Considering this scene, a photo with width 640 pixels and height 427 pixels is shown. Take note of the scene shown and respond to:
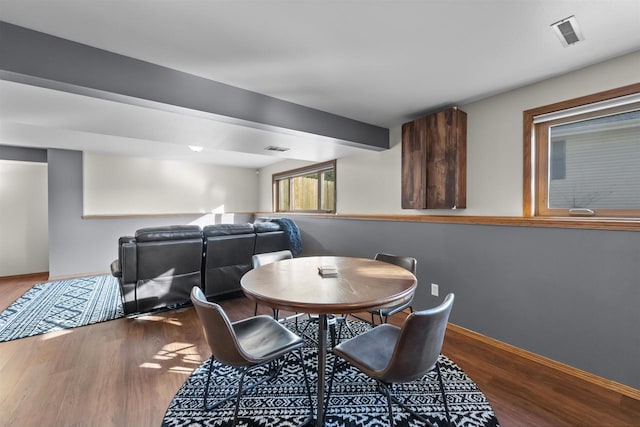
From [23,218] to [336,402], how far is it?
6055mm

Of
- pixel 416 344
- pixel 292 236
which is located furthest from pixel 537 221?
pixel 292 236

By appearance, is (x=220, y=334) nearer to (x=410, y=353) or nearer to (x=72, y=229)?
(x=410, y=353)

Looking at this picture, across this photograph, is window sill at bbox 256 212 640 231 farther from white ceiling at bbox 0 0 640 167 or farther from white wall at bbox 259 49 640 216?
white ceiling at bbox 0 0 640 167

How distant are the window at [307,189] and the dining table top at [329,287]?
2433 millimetres

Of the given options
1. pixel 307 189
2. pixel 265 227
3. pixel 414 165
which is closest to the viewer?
pixel 414 165

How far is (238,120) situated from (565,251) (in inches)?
109

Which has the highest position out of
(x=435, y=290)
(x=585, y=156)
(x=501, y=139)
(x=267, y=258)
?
(x=501, y=139)

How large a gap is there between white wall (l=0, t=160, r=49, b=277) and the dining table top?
209 inches

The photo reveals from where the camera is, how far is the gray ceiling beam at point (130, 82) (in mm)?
1495

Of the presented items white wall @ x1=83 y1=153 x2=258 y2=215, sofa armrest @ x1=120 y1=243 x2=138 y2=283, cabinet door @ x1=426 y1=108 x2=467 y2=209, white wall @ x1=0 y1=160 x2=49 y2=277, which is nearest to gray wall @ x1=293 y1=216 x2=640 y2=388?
cabinet door @ x1=426 y1=108 x2=467 y2=209

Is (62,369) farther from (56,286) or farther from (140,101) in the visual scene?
(56,286)

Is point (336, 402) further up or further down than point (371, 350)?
further down

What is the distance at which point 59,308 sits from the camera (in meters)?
3.11

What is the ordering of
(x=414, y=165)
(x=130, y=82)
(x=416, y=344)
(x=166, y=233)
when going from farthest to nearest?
(x=166, y=233) < (x=414, y=165) < (x=130, y=82) < (x=416, y=344)
